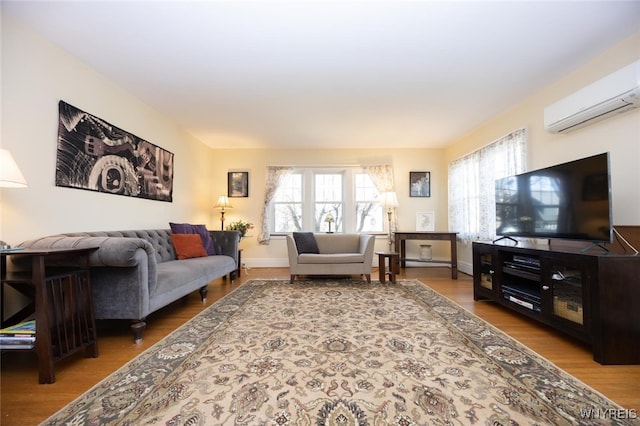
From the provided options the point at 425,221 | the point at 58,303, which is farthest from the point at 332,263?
the point at 58,303

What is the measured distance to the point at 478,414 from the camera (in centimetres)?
124

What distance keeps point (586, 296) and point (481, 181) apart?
2658mm

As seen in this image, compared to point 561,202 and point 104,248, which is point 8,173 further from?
point 561,202

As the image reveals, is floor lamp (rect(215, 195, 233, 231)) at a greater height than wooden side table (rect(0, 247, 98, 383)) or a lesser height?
greater

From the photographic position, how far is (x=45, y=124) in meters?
2.16

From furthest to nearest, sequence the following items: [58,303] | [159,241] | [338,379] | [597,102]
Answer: [159,241]
[597,102]
[58,303]
[338,379]

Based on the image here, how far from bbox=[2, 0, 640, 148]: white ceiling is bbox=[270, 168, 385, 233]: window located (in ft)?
6.30

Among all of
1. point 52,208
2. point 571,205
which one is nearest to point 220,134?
point 52,208

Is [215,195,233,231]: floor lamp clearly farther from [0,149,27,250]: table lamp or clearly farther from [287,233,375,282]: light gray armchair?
[0,149,27,250]: table lamp

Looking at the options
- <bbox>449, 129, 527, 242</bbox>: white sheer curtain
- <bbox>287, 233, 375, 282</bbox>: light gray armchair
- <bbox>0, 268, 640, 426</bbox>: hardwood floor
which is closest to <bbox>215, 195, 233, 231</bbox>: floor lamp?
<bbox>287, 233, 375, 282</bbox>: light gray armchair

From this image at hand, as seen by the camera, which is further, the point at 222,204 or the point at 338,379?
the point at 222,204

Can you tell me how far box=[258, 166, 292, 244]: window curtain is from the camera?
5344mm

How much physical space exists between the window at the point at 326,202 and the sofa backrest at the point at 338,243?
2.61ft

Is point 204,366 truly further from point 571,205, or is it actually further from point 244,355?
point 571,205
